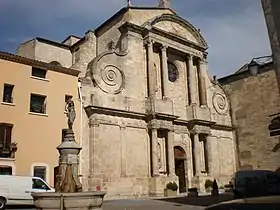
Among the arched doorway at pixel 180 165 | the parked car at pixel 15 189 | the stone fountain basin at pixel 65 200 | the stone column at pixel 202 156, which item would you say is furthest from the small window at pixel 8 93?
the stone column at pixel 202 156

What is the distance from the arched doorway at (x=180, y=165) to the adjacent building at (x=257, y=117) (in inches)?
262

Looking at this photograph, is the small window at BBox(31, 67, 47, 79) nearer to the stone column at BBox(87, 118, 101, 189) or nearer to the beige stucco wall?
the beige stucco wall

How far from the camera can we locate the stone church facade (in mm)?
21109

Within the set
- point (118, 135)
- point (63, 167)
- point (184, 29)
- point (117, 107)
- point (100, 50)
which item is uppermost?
point (184, 29)

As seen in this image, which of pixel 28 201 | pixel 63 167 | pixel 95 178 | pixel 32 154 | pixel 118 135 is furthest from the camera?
pixel 118 135

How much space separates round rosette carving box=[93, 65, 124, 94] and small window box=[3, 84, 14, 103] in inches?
217

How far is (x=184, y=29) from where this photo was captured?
2961 centimetres

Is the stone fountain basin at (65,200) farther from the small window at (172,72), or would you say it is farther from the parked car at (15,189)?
the small window at (172,72)

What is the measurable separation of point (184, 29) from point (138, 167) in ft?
45.5

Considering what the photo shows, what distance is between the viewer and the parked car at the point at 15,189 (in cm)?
1475

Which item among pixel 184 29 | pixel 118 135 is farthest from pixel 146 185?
pixel 184 29

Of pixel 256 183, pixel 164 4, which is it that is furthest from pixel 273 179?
pixel 164 4

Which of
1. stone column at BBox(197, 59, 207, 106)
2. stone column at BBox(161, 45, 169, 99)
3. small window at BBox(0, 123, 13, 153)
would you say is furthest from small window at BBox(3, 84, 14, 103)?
stone column at BBox(197, 59, 207, 106)

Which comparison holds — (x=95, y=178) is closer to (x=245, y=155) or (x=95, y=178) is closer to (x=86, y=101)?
(x=86, y=101)
